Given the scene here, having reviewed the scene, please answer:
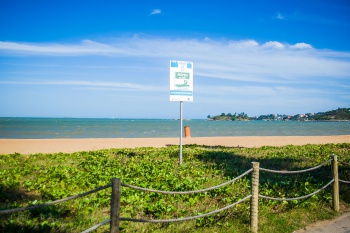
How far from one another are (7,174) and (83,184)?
309 cm

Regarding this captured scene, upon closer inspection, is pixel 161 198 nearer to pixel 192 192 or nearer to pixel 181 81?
pixel 192 192

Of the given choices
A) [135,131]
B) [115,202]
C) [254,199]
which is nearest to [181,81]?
[254,199]

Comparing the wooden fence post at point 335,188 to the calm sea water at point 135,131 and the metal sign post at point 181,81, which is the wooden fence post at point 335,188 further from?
the calm sea water at point 135,131

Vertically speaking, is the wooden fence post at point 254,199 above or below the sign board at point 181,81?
below

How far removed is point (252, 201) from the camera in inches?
212

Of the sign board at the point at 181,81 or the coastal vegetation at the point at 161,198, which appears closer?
the coastal vegetation at the point at 161,198

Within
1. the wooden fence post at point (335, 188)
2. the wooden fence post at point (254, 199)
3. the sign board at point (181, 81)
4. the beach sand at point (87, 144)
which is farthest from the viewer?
the beach sand at point (87, 144)

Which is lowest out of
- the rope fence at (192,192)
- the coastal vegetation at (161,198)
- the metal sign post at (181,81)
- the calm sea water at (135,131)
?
the calm sea water at (135,131)

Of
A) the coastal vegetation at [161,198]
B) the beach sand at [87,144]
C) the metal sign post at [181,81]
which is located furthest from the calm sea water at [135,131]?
the coastal vegetation at [161,198]

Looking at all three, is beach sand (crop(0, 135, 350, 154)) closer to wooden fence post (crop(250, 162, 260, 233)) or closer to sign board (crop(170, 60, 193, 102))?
sign board (crop(170, 60, 193, 102))

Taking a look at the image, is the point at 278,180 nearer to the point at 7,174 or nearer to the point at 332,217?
the point at 332,217

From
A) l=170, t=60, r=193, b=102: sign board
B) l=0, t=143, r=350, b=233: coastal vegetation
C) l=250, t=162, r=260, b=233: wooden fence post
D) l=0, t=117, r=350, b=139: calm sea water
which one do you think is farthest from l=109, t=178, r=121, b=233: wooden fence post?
l=0, t=117, r=350, b=139: calm sea water

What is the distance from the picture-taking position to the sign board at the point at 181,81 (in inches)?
423

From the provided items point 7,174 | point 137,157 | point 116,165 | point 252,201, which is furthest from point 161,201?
point 137,157
